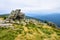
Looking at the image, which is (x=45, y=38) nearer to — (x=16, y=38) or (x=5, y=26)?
(x=16, y=38)

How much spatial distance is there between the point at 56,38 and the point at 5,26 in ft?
38.4

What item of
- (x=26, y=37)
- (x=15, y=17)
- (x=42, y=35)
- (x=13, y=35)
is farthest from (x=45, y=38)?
(x=15, y=17)

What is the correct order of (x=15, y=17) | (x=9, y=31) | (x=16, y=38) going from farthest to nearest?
(x=15, y=17) < (x=9, y=31) < (x=16, y=38)

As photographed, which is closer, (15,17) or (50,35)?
(50,35)

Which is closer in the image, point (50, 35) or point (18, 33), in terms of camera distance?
point (18, 33)

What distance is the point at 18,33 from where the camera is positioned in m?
38.2

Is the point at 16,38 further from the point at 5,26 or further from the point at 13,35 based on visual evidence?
the point at 5,26

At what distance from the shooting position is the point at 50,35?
41.2 metres

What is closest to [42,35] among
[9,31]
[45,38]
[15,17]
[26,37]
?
[45,38]

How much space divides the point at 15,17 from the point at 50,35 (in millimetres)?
13192

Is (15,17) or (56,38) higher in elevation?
(15,17)

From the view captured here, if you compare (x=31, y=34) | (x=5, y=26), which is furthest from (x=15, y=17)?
(x=31, y=34)

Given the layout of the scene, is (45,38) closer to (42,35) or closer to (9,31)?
(42,35)

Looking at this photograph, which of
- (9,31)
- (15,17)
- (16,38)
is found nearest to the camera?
(16,38)
